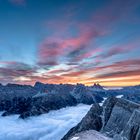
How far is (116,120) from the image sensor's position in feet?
182

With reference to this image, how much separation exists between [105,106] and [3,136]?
114 metres

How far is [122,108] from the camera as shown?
184 feet

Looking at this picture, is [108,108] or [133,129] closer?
[133,129]

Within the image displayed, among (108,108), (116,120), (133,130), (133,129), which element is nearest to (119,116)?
(116,120)

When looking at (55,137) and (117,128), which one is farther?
(55,137)

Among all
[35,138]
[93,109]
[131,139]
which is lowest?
[35,138]

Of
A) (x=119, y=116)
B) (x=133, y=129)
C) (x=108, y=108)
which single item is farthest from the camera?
(x=108, y=108)

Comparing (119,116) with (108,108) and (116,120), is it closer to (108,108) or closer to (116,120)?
(116,120)

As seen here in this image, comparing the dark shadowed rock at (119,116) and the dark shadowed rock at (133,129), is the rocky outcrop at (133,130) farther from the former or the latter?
the dark shadowed rock at (119,116)

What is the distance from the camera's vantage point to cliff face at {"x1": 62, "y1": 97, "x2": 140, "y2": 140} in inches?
1679

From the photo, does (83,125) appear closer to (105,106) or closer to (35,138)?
(105,106)

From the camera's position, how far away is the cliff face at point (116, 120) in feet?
140

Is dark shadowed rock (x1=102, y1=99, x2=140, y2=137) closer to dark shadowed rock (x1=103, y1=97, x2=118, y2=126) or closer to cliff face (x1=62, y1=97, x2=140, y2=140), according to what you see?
cliff face (x1=62, y1=97, x2=140, y2=140)

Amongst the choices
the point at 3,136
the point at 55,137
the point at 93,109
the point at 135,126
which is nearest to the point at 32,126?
the point at 3,136
